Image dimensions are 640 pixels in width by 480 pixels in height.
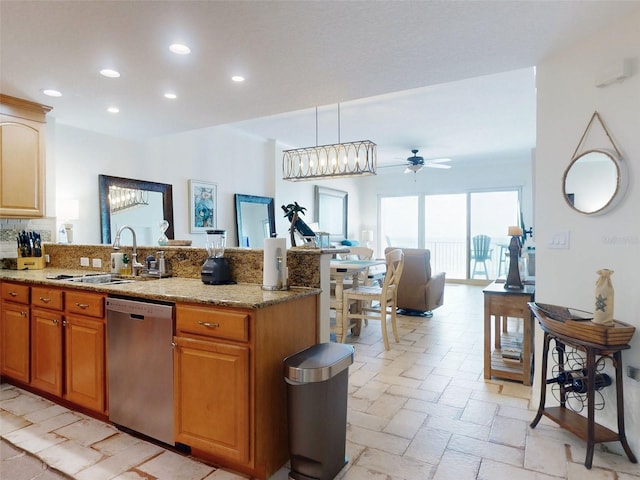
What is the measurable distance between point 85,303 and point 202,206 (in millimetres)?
3340

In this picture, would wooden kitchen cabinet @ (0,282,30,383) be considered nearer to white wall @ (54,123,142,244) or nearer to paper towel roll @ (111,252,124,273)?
paper towel roll @ (111,252,124,273)

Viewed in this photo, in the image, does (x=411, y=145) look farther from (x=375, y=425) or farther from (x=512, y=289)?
(x=375, y=425)

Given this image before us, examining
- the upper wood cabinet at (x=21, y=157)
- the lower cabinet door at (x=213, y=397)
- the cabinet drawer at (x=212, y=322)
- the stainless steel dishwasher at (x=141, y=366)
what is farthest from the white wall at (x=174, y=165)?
the lower cabinet door at (x=213, y=397)

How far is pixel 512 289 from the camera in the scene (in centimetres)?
321

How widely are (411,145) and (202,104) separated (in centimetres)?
442

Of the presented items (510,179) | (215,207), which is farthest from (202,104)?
(510,179)

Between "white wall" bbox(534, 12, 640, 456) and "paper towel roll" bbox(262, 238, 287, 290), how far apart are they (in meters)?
1.76

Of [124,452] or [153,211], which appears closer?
[124,452]

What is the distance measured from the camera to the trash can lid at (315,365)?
70.7 inches

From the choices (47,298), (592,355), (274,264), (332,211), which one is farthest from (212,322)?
(332,211)

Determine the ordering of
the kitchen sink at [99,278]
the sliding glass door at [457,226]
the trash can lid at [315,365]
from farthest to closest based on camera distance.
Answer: the sliding glass door at [457,226]
the kitchen sink at [99,278]
the trash can lid at [315,365]

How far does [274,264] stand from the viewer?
2291mm

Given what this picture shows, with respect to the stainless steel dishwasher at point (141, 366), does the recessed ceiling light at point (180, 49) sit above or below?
above

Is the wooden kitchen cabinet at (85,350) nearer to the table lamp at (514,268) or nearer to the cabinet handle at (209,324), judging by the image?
the cabinet handle at (209,324)
